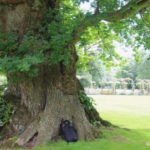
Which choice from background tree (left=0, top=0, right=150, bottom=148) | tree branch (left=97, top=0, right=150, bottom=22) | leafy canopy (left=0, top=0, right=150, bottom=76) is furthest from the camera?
background tree (left=0, top=0, right=150, bottom=148)

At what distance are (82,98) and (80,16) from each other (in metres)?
2.77

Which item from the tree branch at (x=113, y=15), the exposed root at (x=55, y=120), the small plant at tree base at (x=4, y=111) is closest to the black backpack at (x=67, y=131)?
the exposed root at (x=55, y=120)

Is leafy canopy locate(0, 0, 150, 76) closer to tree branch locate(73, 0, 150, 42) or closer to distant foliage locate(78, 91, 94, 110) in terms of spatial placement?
tree branch locate(73, 0, 150, 42)

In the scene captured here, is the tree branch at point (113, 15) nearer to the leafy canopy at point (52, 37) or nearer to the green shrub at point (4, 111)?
the leafy canopy at point (52, 37)

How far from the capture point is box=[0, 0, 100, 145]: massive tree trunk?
21.1 ft

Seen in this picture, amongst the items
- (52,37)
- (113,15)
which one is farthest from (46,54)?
(113,15)

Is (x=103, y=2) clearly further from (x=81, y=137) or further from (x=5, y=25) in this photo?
(x=81, y=137)

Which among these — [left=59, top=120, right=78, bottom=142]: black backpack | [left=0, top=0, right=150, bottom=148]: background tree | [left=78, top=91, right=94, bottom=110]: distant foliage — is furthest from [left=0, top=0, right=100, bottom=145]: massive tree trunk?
[left=78, top=91, right=94, bottom=110]: distant foliage

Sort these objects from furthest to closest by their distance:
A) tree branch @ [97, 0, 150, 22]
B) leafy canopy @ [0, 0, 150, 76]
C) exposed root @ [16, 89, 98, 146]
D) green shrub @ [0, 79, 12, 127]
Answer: green shrub @ [0, 79, 12, 127] < exposed root @ [16, 89, 98, 146] < tree branch @ [97, 0, 150, 22] < leafy canopy @ [0, 0, 150, 76]

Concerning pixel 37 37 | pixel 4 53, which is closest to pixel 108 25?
pixel 37 37

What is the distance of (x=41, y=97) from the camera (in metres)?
6.70

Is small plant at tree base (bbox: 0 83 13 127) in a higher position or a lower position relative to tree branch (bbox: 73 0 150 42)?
lower

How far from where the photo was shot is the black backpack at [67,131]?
632 cm

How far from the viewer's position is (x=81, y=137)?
6.53m
